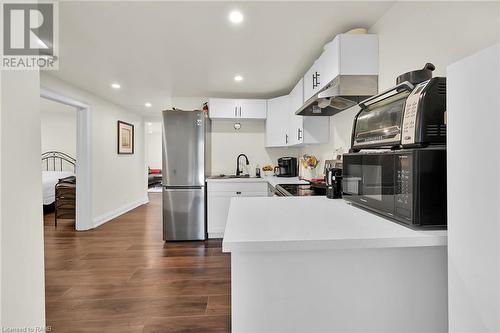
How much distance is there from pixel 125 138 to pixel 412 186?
5441mm

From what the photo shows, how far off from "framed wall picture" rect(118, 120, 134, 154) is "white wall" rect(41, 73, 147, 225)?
0.36 ft

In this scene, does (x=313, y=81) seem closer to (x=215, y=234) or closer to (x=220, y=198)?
(x=220, y=198)

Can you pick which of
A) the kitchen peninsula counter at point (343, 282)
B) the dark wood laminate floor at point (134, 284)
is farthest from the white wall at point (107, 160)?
the kitchen peninsula counter at point (343, 282)

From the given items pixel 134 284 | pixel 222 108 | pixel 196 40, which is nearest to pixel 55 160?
pixel 222 108

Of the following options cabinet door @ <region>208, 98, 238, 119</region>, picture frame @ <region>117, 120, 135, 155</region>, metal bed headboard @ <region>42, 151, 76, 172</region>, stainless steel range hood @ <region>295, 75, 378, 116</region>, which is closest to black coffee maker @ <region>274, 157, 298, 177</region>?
cabinet door @ <region>208, 98, 238, 119</region>

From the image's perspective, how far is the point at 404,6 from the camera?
1671 mm

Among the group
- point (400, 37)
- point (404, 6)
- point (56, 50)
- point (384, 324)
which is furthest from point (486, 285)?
point (56, 50)

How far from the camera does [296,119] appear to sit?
129 inches

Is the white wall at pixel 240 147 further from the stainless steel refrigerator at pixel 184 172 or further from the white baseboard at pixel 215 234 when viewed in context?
the white baseboard at pixel 215 234

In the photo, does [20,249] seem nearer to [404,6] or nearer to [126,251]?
[126,251]

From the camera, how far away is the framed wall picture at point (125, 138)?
5.02 meters

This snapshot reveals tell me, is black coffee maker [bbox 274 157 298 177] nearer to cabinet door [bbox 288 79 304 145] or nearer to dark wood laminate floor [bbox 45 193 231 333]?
cabinet door [bbox 288 79 304 145]

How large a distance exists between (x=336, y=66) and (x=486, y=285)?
5.44 ft

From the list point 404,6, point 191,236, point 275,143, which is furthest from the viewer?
point 275,143
